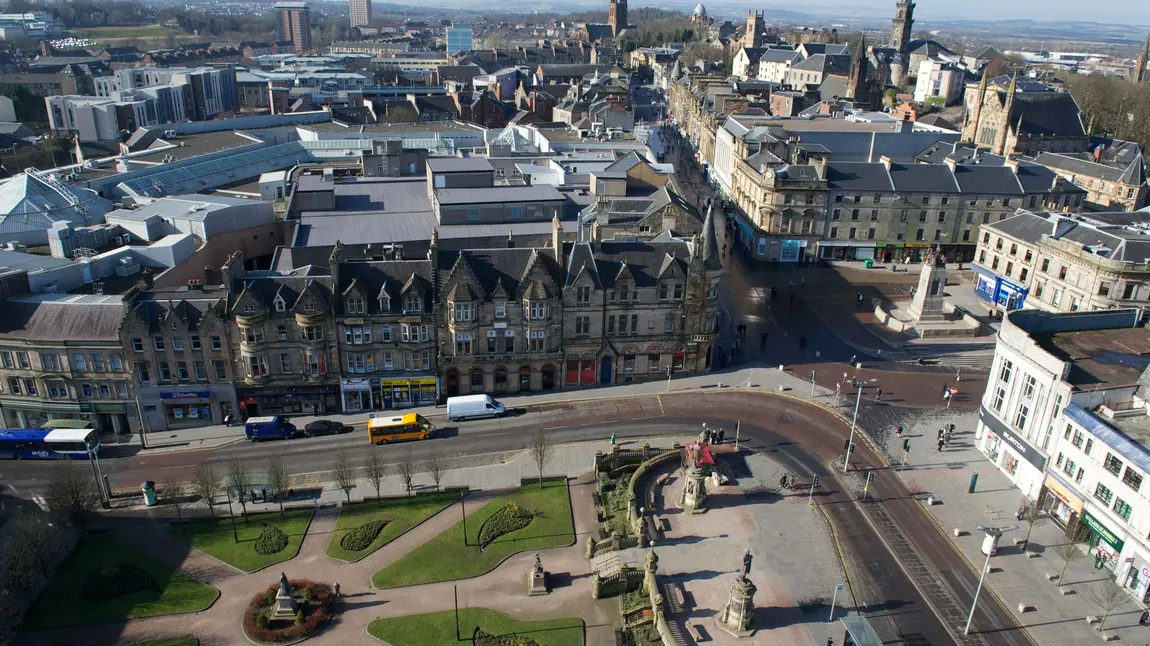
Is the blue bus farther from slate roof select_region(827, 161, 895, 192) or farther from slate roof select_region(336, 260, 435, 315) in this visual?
slate roof select_region(827, 161, 895, 192)

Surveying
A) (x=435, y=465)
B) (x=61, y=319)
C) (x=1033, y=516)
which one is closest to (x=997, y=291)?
(x=1033, y=516)

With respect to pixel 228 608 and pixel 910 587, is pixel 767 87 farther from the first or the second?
pixel 228 608

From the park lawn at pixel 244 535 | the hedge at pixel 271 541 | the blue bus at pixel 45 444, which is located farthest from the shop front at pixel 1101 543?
the blue bus at pixel 45 444

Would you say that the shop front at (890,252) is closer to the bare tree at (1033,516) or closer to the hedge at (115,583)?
the bare tree at (1033,516)

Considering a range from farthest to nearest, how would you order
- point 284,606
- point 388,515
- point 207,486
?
point 388,515
point 207,486
point 284,606

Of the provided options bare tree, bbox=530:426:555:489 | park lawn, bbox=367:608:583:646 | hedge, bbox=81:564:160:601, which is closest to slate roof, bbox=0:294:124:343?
hedge, bbox=81:564:160:601

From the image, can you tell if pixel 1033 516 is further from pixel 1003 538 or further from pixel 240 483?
pixel 240 483

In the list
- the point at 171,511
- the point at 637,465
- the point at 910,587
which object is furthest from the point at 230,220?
the point at 910,587
